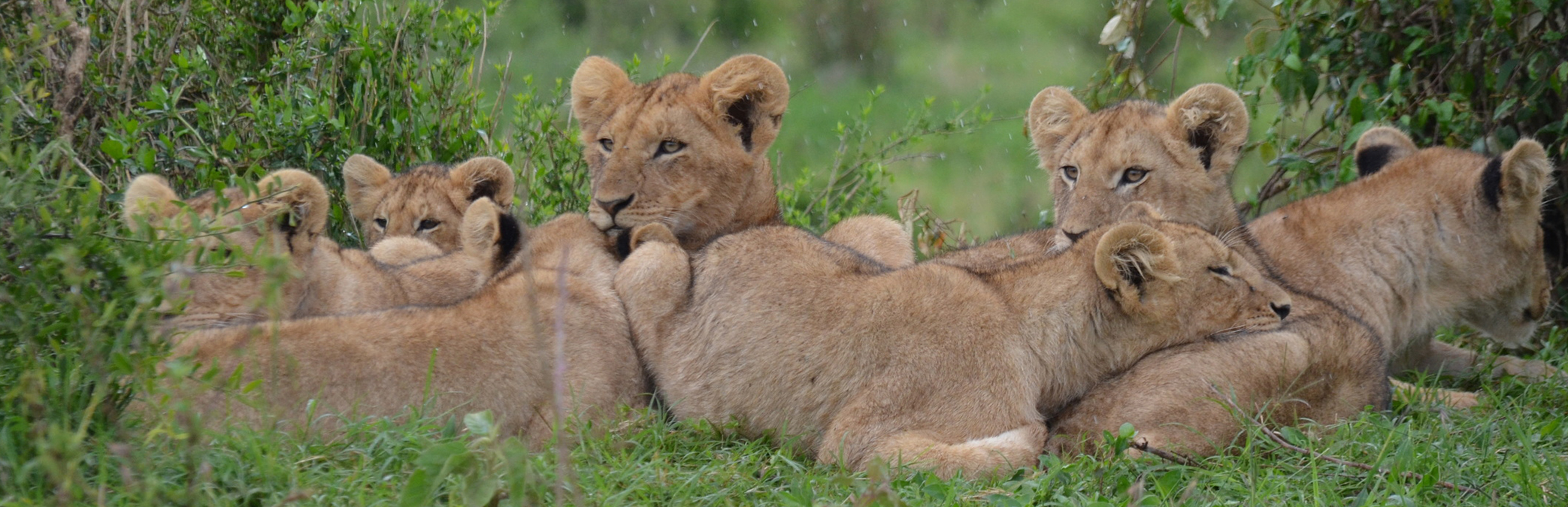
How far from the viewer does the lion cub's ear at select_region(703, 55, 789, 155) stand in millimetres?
5238

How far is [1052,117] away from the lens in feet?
19.8

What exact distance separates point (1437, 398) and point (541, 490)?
326 cm

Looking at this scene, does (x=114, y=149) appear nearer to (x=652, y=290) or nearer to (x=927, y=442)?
(x=652, y=290)

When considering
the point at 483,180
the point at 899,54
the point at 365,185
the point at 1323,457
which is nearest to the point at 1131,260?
the point at 1323,457

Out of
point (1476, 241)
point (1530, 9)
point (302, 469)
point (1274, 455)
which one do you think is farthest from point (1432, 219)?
point (302, 469)

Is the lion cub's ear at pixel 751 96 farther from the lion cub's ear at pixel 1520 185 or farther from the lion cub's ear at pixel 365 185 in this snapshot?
the lion cub's ear at pixel 1520 185

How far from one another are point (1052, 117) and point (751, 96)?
1.50 meters

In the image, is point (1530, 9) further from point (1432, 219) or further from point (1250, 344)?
point (1250, 344)

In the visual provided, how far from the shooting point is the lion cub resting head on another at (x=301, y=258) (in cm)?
403

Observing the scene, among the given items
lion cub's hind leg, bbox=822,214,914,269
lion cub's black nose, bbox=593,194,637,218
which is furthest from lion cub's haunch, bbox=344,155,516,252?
lion cub's hind leg, bbox=822,214,914,269

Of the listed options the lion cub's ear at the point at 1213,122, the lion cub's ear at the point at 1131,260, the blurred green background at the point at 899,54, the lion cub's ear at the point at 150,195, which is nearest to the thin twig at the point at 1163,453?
the lion cub's ear at the point at 1131,260

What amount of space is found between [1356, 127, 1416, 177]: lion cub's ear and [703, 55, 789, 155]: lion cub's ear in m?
2.38

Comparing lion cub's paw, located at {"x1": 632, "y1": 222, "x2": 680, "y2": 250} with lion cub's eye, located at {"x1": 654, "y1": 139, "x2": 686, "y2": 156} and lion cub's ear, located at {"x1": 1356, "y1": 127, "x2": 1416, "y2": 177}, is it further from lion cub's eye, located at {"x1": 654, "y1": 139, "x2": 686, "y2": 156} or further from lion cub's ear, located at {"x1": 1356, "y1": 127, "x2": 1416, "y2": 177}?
lion cub's ear, located at {"x1": 1356, "y1": 127, "x2": 1416, "y2": 177}

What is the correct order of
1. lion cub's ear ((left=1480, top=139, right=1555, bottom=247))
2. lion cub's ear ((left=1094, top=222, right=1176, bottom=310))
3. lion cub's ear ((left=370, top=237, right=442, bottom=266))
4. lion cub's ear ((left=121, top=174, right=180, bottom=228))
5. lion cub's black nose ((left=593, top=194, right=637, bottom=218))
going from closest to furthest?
lion cub's ear ((left=121, top=174, right=180, bottom=228)) < lion cub's ear ((left=1094, top=222, right=1176, bottom=310)) < lion cub's ear ((left=1480, top=139, right=1555, bottom=247)) < lion cub's black nose ((left=593, top=194, right=637, bottom=218)) < lion cub's ear ((left=370, top=237, right=442, bottom=266))
